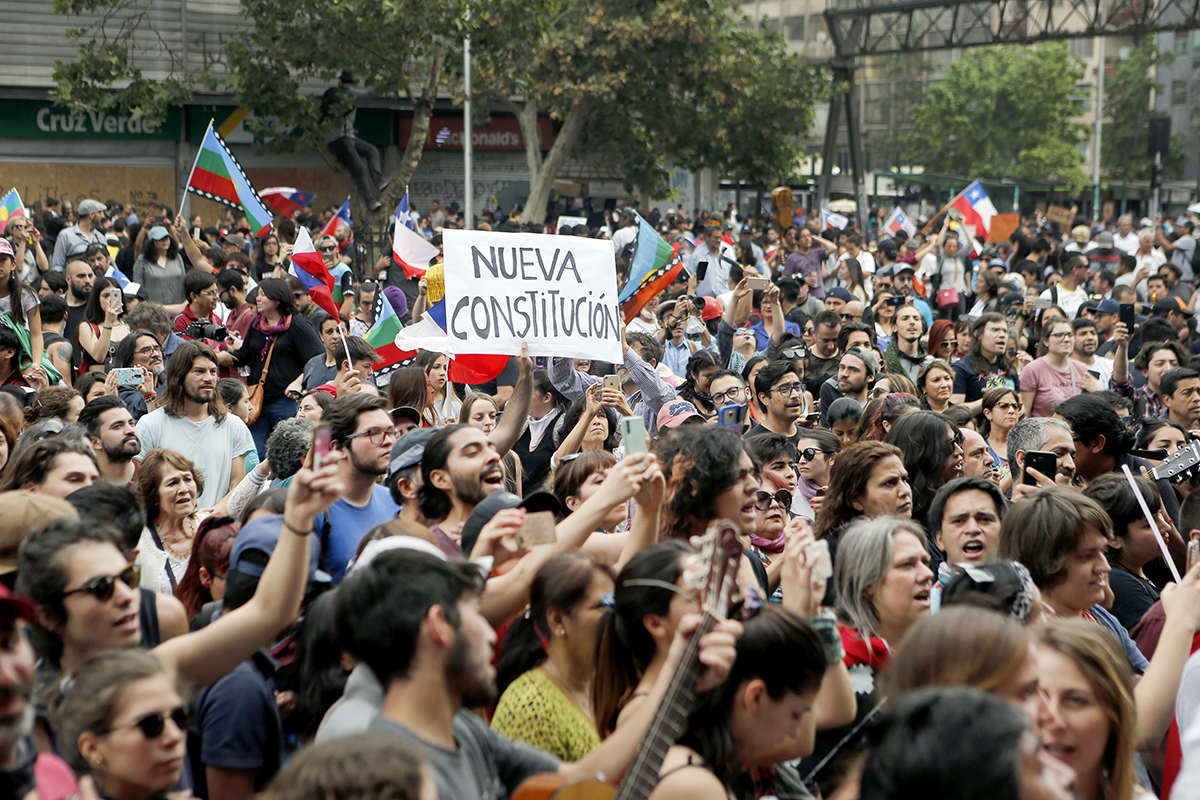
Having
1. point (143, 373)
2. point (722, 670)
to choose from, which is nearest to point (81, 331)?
point (143, 373)

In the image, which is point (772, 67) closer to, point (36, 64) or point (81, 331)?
point (36, 64)

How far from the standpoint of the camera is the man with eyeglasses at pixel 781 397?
22.7 feet

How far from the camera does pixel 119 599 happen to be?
3230 mm

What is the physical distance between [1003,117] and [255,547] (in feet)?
210

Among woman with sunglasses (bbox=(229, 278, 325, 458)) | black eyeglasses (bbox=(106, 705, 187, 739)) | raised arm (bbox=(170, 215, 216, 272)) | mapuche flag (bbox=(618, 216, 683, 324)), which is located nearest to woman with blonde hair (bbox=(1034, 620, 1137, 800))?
black eyeglasses (bbox=(106, 705, 187, 739))

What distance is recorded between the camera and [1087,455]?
21.7 ft

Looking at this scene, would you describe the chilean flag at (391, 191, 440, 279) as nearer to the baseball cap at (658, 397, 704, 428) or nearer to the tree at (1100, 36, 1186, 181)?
the baseball cap at (658, 397, 704, 428)

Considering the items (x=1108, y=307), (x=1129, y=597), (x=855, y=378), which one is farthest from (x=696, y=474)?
(x=1108, y=307)

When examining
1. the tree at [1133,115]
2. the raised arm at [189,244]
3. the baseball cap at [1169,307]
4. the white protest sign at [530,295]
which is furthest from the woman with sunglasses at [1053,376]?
the tree at [1133,115]

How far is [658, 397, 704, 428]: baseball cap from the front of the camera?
7113 mm

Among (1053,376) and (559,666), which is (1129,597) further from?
(1053,376)

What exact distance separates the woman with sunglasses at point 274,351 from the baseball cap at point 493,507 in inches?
180

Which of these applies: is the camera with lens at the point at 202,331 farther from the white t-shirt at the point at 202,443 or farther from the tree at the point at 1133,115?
the tree at the point at 1133,115

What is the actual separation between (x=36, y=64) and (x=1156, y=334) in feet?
84.9
